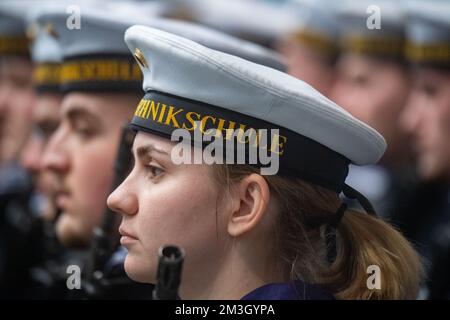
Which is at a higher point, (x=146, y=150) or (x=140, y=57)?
(x=140, y=57)

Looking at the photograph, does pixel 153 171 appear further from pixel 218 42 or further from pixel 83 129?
pixel 83 129

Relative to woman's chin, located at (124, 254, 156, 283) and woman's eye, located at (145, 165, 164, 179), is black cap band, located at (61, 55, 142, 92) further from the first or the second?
woman's chin, located at (124, 254, 156, 283)

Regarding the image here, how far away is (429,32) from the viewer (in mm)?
5008

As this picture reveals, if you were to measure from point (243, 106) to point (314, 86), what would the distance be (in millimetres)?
3256

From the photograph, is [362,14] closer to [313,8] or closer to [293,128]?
[313,8]

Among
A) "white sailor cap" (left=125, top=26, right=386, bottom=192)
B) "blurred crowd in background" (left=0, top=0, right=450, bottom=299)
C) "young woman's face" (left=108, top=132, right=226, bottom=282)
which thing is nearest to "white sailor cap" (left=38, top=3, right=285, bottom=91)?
"blurred crowd in background" (left=0, top=0, right=450, bottom=299)

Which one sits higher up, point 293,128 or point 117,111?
point 117,111

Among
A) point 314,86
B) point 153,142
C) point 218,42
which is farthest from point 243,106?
point 314,86

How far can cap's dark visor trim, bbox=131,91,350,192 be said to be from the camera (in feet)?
8.71

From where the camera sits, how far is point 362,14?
556cm

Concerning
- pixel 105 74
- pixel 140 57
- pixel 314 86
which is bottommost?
pixel 140 57

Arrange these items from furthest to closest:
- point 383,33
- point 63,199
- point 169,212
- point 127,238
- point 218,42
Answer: point 383,33
point 63,199
point 218,42
point 127,238
point 169,212

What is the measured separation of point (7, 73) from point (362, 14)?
244 centimetres
